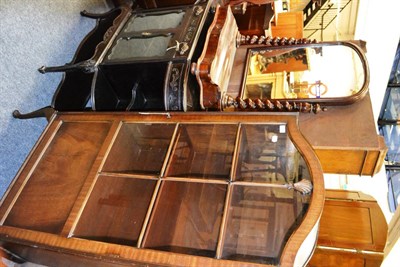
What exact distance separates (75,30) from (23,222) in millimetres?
1560

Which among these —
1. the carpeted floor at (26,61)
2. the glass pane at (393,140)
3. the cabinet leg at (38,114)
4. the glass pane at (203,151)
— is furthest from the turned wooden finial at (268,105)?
the glass pane at (393,140)

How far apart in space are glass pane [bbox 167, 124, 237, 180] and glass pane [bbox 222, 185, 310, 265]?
0.15 metres

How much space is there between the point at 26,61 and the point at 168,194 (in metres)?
1.43

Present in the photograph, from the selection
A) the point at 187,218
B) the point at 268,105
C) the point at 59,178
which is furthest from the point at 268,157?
the point at 59,178

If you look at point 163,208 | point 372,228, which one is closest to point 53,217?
point 163,208

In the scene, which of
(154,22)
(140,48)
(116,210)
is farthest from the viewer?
(154,22)

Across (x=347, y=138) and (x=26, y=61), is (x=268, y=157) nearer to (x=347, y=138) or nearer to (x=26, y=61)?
(x=347, y=138)

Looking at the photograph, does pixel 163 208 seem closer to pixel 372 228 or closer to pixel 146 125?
pixel 146 125

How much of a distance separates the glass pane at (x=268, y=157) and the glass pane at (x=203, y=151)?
6cm

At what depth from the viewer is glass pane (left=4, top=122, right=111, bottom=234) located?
123 cm

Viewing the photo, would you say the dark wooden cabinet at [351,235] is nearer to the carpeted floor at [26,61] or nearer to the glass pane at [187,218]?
the glass pane at [187,218]

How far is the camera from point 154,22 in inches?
71.8

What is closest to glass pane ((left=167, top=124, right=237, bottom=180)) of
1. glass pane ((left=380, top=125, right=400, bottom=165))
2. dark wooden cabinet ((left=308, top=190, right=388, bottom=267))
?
dark wooden cabinet ((left=308, top=190, right=388, bottom=267))

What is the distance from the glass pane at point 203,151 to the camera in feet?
4.18
